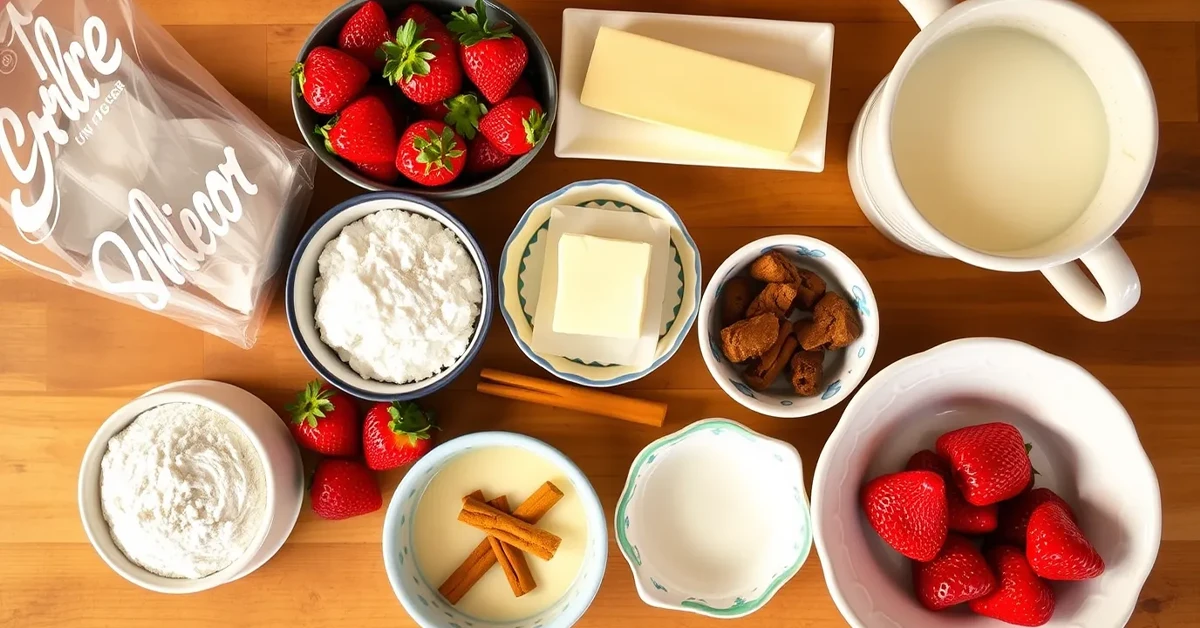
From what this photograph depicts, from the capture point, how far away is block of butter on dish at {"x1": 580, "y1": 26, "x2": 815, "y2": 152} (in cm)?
88

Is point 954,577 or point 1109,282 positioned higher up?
point 1109,282

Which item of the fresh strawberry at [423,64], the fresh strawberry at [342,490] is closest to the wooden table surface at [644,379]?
the fresh strawberry at [342,490]

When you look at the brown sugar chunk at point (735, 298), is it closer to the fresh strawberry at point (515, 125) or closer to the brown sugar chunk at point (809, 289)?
the brown sugar chunk at point (809, 289)

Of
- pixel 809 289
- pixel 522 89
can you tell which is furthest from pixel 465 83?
pixel 809 289

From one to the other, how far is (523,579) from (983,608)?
0.50 metres

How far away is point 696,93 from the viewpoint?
882mm

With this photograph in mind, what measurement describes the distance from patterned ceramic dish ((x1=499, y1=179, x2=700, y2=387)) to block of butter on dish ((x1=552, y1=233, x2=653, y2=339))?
48mm

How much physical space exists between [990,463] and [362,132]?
0.73 m

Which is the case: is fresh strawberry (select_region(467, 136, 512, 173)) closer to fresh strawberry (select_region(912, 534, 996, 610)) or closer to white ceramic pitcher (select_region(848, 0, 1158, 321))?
A: white ceramic pitcher (select_region(848, 0, 1158, 321))

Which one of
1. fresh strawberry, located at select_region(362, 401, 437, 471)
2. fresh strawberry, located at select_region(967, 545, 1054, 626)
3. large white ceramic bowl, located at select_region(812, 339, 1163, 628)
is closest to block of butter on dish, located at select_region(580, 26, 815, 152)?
large white ceramic bowl, located at select_region(812, 339, 1163, 628)

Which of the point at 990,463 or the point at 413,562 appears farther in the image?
the point at 413,562

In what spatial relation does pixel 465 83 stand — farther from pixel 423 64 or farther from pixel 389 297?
pixel 389 297

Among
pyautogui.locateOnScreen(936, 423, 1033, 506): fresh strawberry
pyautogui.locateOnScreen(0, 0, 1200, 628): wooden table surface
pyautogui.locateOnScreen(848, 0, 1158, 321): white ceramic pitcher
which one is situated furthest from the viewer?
pyautogui.locateOnScreen(0, 0, 1200, 628): wooden table surface

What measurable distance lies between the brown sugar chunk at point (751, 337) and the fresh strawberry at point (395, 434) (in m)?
0.35
